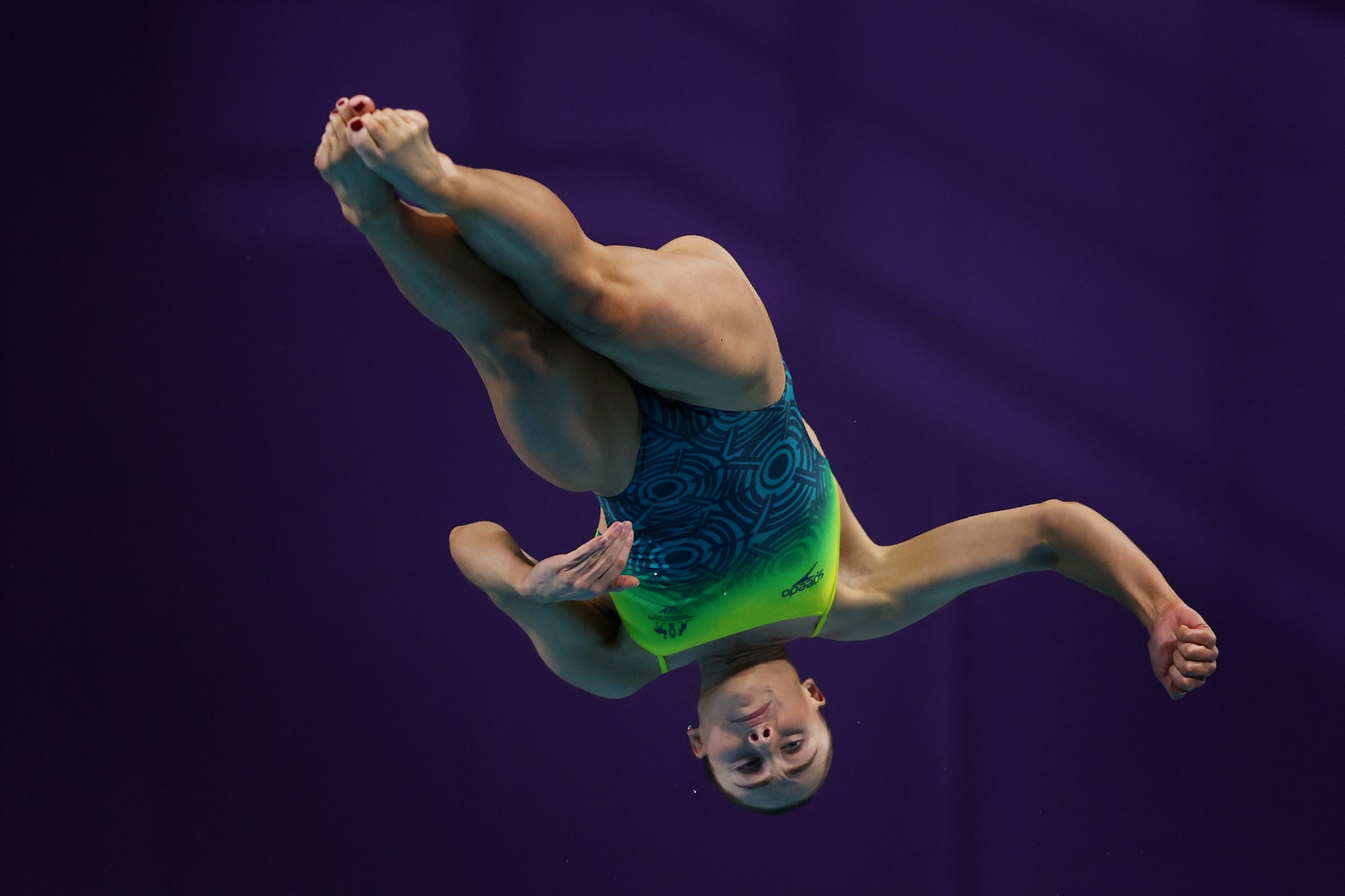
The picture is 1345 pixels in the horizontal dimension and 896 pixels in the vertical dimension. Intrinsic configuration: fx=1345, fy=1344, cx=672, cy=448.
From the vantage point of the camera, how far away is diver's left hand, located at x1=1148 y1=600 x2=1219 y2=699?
1.90m

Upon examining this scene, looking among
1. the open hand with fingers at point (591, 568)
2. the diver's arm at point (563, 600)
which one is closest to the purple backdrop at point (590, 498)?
the diver's arm at point (563, 600)

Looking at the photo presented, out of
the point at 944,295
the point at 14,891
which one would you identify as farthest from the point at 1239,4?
the point at 14,891

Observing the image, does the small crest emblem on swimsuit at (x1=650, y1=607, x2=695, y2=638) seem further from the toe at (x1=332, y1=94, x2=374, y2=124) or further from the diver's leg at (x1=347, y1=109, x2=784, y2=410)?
the toe at (x1=332, y1=94, x2=374, y2=124)

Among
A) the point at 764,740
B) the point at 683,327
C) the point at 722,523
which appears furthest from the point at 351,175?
the point at 764,740

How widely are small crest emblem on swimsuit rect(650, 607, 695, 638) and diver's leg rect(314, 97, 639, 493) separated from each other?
277mm

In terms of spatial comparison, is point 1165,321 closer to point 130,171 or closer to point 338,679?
point 338,679

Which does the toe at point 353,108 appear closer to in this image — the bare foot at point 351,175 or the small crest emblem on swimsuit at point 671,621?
the bare foot at point 351,175

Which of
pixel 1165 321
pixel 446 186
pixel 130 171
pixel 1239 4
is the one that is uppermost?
pixel 1239 4

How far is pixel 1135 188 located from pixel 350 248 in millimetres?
1840

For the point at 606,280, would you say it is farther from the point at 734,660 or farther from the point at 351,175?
the point at 734,660

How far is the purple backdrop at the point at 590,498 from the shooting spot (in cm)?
290

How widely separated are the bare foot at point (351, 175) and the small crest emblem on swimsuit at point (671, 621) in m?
0.85

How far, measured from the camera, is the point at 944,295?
10.2 ft

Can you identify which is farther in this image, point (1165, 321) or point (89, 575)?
point (1165, 321)
